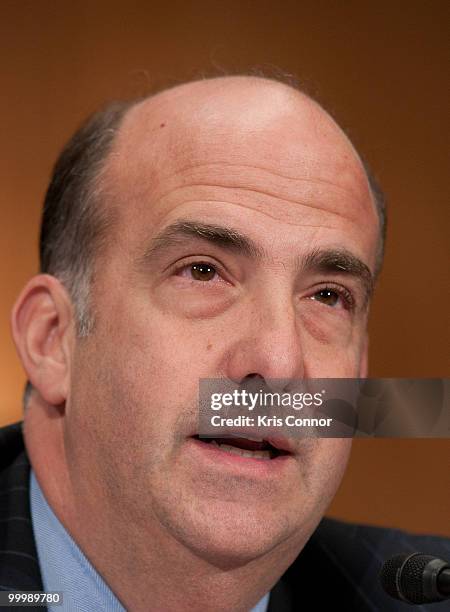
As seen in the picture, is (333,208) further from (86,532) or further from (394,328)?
(86,532)

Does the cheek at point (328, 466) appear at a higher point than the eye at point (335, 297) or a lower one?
lower

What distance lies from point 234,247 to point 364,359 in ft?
0.90

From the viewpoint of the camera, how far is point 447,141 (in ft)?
3.25

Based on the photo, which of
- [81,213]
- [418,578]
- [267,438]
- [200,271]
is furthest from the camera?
[81,213]

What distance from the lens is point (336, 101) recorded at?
1.15 meters

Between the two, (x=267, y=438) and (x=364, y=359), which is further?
(x=364, y=359)

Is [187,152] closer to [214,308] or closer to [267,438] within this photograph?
[214,308]

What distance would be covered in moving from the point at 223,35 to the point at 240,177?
0.48m

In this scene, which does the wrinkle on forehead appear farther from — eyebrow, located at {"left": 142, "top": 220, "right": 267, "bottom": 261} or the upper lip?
the upper lip

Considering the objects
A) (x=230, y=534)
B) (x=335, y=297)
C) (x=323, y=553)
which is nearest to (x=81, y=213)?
(x=335, y=297)

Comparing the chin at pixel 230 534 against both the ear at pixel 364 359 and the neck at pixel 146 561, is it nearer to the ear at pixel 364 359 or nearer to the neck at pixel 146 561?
the neck at pixel 146 561

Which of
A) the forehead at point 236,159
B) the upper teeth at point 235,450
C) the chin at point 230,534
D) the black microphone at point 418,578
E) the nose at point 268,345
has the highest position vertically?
the forehead at point 236,159

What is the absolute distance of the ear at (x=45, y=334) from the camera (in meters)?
0.94

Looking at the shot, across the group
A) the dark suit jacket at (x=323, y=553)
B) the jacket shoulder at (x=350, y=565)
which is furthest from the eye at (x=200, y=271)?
the jacket shoulder at (x=350, y=565)
